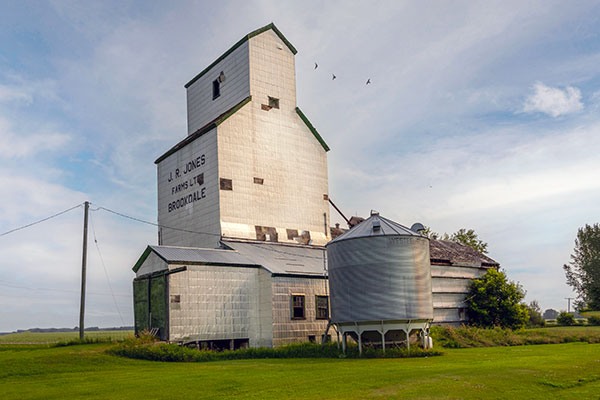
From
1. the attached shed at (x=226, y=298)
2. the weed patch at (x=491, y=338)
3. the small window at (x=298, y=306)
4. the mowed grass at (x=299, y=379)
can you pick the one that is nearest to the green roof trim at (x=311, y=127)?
the attached shed at (x=226, y=298)

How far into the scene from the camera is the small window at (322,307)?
37531 mm

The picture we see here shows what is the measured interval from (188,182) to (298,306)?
16.4 meters

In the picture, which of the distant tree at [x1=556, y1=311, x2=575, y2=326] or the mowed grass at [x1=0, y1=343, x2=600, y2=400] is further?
the distant tree at [x1=556, y1=311, x2=575, y2=326]

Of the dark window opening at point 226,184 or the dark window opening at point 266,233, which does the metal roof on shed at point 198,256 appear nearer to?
the dark window opening at point 266,233

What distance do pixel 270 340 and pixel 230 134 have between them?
701 inches

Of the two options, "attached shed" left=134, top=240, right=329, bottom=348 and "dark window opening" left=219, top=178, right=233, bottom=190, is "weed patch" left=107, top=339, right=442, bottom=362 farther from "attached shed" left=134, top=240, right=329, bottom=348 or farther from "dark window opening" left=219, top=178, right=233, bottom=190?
"dark window opening" left=219, top=178, right=233, bottom=190

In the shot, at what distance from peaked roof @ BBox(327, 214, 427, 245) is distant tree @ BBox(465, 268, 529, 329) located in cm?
1988

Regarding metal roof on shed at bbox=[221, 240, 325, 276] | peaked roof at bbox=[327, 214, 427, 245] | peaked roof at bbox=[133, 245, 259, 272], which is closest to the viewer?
peaked roof at bbox=[327, 214, 427, 245]

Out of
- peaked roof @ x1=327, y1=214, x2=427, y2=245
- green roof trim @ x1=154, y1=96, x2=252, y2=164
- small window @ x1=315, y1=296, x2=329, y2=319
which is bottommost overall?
small window @ x1=315, y1=296, x2=329, y2=319

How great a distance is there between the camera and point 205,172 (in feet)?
146

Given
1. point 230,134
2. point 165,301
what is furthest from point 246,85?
point 165,301

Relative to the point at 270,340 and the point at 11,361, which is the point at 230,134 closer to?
the point at 270,340

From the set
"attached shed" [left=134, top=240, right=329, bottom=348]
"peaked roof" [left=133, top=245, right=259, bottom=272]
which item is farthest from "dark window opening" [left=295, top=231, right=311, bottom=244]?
"peaked roof" [left=133, top=245, right=259, bottom=272]

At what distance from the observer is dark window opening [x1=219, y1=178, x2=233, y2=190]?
4281 centimetres
